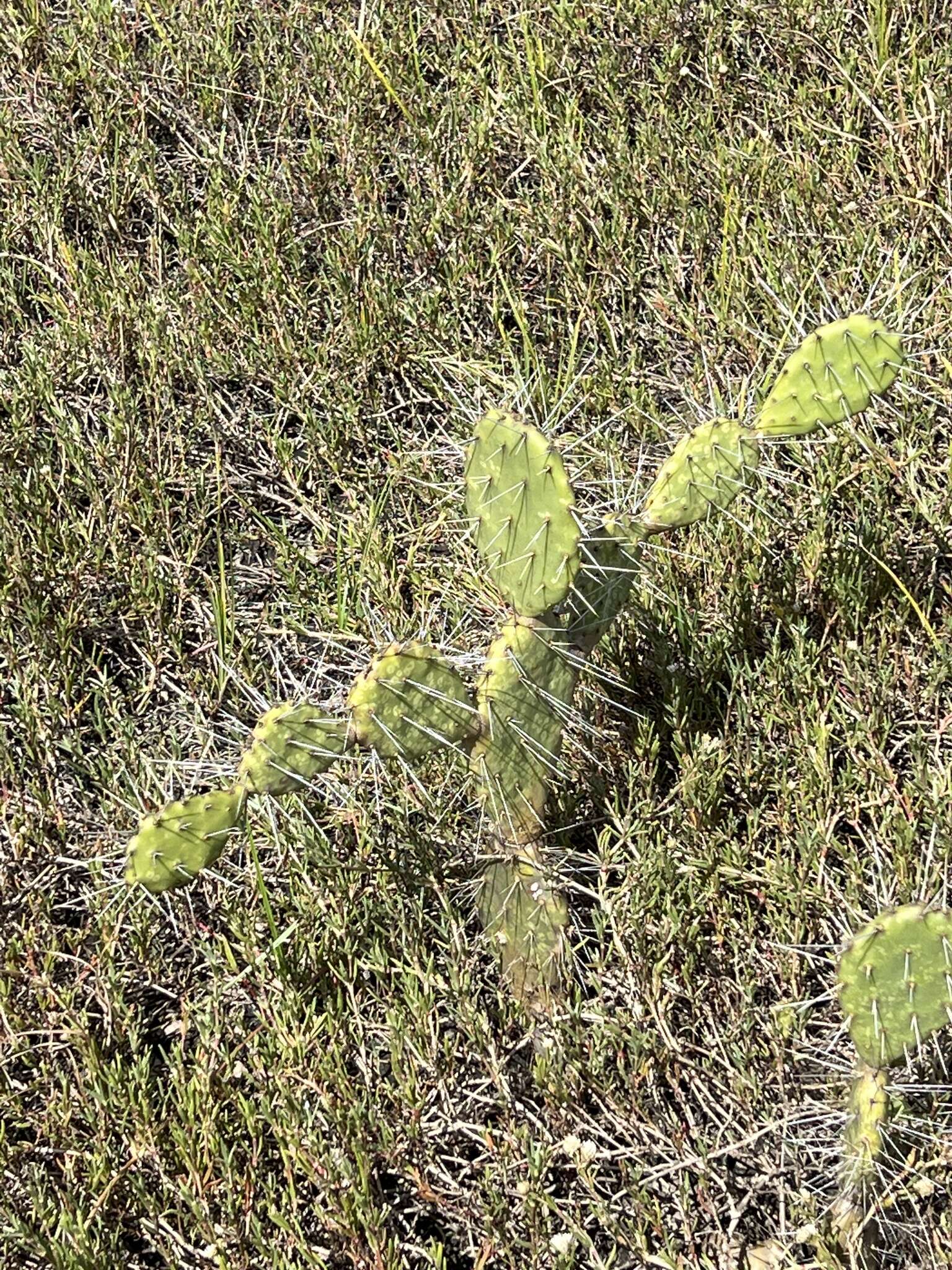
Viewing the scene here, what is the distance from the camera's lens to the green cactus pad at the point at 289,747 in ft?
8.05

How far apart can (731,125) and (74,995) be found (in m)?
3.45

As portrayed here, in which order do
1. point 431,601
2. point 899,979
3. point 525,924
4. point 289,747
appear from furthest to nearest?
point 431,601
point 525,924
point 289,747
point 899,979

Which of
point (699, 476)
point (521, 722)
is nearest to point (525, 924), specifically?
point (521, 722)

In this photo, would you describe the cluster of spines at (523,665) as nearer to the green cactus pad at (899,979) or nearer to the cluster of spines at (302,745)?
the cluster of spines at (302,745)

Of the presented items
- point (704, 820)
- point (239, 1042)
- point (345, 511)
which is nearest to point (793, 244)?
point (345, 511)

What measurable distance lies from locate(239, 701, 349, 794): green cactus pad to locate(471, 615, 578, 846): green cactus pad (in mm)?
306

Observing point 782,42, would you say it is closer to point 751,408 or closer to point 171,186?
point 751,408

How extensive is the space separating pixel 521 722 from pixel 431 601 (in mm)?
1077

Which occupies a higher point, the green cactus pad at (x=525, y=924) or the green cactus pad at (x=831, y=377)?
the green cactus pad at (x=831, y=377)

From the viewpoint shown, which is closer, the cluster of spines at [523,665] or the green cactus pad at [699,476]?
the cluster of spines at [523,665]

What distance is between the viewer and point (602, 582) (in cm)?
276

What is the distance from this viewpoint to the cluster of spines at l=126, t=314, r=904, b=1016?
2.45 m

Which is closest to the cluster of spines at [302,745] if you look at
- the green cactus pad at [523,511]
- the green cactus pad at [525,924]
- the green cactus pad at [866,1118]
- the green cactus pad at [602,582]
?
the green cactus pad at [523,511]

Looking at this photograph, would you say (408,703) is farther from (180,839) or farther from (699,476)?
(699,476)
